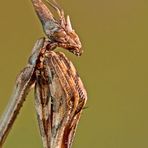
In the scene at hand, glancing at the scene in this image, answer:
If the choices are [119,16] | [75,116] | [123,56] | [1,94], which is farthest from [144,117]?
[75,116]

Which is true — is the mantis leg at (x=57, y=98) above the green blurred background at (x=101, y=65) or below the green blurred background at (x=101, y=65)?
below

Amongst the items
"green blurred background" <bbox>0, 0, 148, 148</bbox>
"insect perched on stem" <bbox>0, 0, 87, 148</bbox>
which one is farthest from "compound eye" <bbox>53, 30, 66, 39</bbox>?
"green blurred background" <bbox>0, 0, 148, 148</bbox>

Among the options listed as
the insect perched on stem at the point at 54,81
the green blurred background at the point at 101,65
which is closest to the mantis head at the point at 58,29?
the insect perched on stem at the point at 54,81

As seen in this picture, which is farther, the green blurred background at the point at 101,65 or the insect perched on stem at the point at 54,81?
the green blurred background at the point at 101,65

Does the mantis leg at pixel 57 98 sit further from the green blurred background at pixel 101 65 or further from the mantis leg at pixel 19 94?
the green blurred background at pixel 101 65

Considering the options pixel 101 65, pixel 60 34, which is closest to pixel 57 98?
pixel 60 34

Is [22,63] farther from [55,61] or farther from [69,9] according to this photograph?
[55,61]

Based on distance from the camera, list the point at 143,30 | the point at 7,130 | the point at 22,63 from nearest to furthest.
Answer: the point at 7,130 → the point at 22,63 → the point at 143,30

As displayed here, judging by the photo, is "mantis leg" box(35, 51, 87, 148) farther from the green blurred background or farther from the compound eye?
the green blurred background
